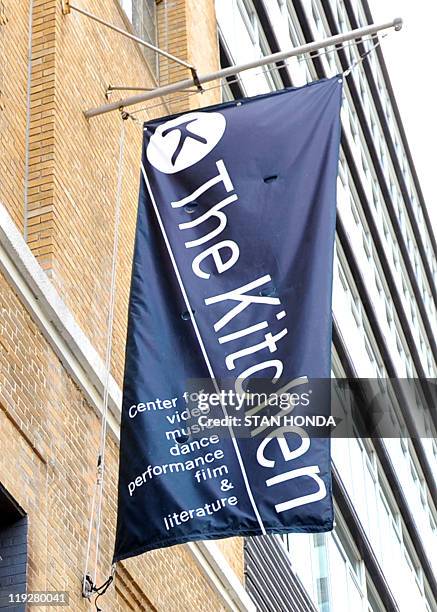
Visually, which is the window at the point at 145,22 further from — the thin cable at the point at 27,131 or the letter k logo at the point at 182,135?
the letter k logo at the point at 182,135

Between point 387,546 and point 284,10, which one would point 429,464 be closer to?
point 387,546

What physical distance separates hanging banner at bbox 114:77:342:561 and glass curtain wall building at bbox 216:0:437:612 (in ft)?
14.2

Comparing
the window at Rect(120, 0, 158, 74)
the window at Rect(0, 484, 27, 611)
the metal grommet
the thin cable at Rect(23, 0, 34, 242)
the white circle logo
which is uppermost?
the window at Rect(120, 0, 158, 74)

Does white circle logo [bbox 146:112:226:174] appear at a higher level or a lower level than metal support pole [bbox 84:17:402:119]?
lower

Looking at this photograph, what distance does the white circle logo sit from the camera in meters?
12.0

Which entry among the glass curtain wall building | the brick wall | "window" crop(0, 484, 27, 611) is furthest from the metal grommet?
the glass curtain wall building

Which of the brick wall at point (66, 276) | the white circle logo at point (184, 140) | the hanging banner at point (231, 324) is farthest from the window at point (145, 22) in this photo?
the hanging banner at point (231, 324)

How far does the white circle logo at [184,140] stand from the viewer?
12008 mm

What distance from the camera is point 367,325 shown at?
1215 inches

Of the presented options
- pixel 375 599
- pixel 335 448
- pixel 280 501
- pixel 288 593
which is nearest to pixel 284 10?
pixel 335 448

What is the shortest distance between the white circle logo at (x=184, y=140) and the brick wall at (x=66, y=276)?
3.79 ft

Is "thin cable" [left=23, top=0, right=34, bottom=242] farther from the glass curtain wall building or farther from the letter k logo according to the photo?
the glass curtain wall building

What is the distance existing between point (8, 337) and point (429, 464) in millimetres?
24374

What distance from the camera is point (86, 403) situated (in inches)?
491
